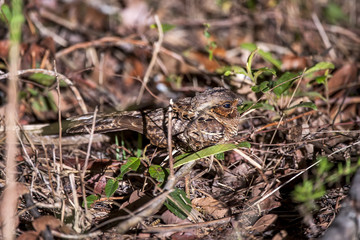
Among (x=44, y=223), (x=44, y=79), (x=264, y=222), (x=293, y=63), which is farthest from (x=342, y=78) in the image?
(x=44, y=223)

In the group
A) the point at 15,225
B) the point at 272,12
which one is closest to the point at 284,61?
the point at 272,12

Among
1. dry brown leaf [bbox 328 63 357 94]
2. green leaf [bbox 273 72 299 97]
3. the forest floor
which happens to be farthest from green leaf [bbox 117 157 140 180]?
dry brown leaf [bbox 328 63 357 94]

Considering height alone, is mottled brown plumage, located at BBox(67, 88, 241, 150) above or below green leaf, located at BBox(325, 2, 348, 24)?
below

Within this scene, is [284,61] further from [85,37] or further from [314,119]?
[85,37]

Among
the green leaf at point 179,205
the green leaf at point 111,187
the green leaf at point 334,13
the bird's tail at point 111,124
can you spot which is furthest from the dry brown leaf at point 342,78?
the green leaf at point 111,187

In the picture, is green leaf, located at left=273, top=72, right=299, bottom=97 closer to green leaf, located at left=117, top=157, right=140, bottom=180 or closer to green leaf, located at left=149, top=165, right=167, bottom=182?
green leaf, located at left=149, top=165, right=167, bottom=182
